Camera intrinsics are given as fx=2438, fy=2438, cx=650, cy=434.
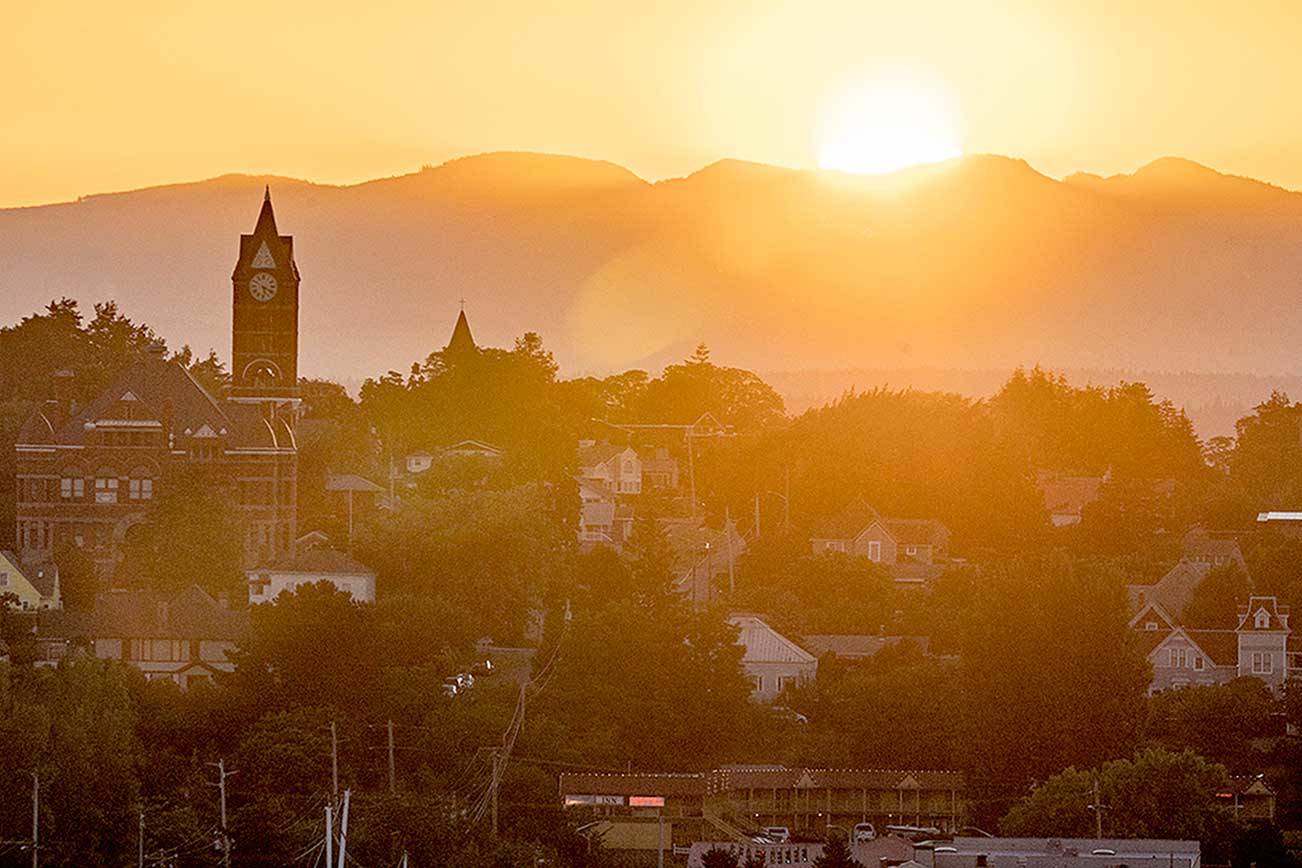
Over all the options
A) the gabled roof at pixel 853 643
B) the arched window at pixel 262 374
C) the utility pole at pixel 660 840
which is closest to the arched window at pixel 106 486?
the arched window at pixel 262 374

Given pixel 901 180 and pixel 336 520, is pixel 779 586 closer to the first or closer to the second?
pixel 336 520

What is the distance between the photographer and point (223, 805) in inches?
1367

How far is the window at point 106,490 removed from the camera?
187 ft

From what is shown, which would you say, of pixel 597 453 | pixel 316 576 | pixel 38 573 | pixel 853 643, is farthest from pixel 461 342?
pixel 853 643

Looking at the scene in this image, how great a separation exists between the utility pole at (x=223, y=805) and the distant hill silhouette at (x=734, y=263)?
302 ft

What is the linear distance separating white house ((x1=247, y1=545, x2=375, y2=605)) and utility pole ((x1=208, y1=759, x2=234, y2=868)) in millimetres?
12578

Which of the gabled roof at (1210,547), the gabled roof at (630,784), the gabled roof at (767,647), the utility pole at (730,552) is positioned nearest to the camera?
the gabled roof at (630,784)

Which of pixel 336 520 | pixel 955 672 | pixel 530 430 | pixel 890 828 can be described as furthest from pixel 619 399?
pixel 890 828

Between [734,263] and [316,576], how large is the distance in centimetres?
11092

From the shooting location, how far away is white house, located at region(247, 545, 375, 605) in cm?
5019

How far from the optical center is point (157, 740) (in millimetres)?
39375

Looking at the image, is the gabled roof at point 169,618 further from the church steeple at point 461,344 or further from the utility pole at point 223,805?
the church steeple at point 461,344

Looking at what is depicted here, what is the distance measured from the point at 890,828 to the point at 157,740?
12.0 m

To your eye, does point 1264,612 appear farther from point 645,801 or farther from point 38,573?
point 38,573
